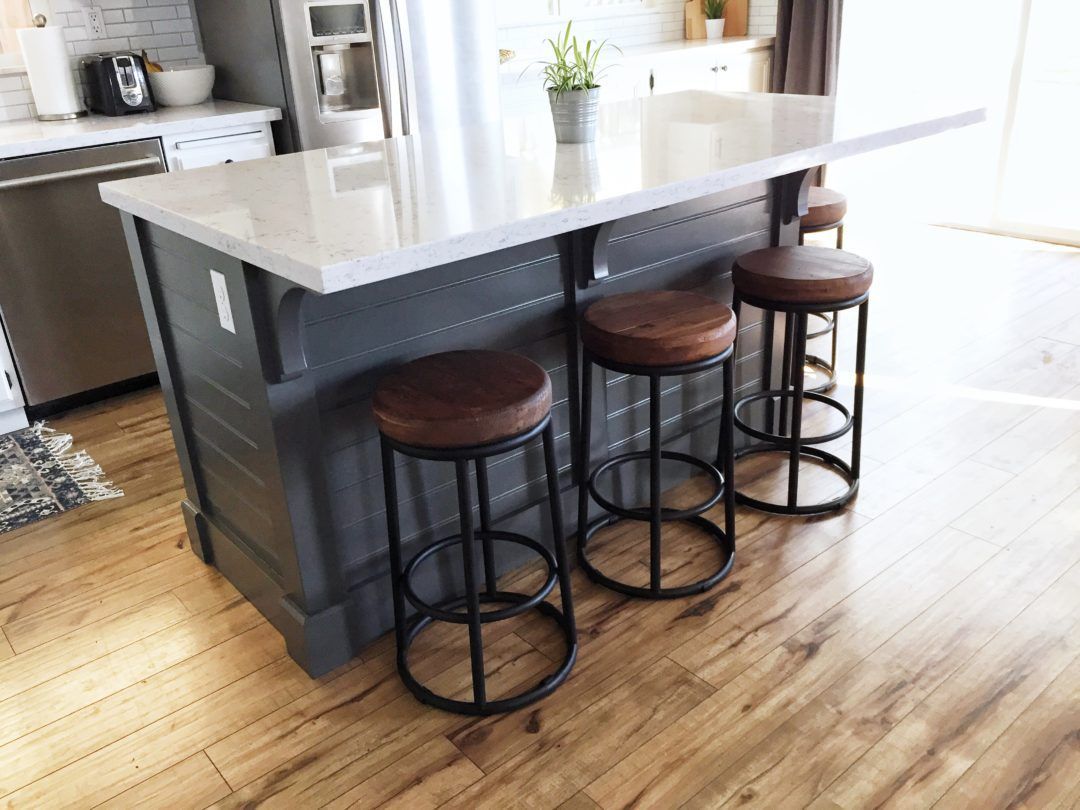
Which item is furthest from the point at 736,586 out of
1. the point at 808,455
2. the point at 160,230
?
the point at 160,230

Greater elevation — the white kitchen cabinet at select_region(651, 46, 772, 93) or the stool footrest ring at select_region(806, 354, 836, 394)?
the white kitchen cabinet at select_region(651, 46, 772, 93)

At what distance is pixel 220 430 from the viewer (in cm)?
223

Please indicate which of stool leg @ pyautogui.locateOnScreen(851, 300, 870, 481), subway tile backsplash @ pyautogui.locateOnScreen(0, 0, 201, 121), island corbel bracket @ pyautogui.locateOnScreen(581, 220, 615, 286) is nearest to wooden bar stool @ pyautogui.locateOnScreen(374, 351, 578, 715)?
island corbel bracket @ pyautogui.locateOnScreen(581, 220, 615, 286)

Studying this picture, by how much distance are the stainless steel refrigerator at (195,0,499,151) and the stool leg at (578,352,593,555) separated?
2056 mm

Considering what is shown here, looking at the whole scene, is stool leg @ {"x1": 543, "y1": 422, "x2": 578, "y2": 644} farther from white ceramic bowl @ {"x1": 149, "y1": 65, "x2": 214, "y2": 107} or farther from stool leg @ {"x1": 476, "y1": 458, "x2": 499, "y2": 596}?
white ceramic bowl @ {"x1": 149, "y1": 65, "x2": 214, "y2": 107}

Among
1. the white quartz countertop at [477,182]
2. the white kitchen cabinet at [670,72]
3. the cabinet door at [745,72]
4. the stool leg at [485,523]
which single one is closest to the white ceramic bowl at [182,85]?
the white kitchen cabinet at [670,72]

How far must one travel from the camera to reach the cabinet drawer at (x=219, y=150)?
11.6ft

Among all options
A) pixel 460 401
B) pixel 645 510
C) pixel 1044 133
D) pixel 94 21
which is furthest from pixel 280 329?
pixel 1044 133

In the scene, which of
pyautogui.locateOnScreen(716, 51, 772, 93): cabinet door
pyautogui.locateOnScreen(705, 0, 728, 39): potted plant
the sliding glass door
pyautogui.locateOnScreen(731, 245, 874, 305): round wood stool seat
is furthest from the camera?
pyautogui.locateOnScreen(705, 0, 728, 39): potted plant

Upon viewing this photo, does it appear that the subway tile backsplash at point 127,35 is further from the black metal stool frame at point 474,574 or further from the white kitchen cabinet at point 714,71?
the black metal stool frame at point 474,574

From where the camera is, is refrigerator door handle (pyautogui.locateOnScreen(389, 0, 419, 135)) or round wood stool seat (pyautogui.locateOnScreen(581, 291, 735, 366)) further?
refrigerator door handle (pyautogui.locateOnScreen(389, 0, 419, 135))

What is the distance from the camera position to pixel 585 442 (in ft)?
7.84

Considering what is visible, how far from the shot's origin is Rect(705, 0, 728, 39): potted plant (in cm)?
552

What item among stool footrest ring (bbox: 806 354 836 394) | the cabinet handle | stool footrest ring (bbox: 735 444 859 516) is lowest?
stool footrest ring (bbox: 735 444 859 516)
